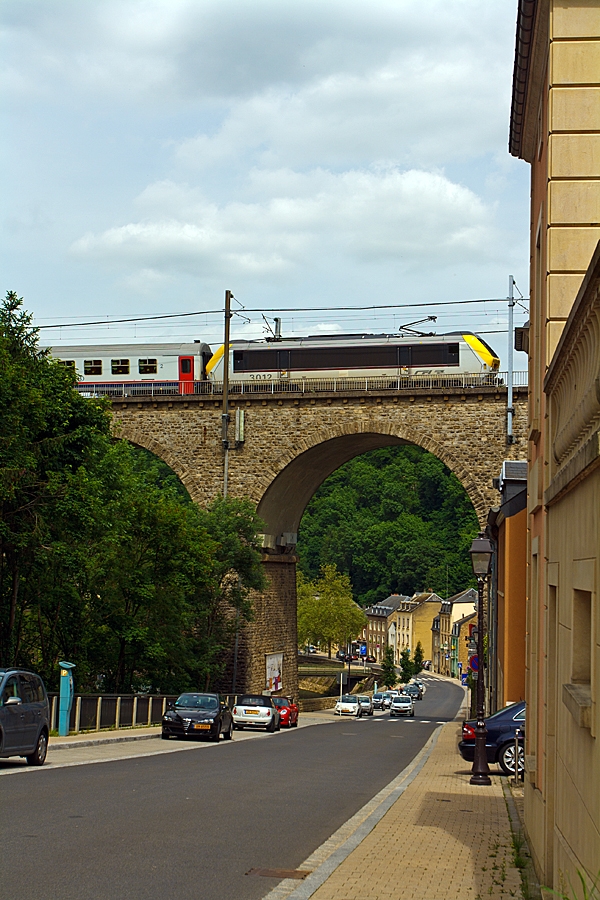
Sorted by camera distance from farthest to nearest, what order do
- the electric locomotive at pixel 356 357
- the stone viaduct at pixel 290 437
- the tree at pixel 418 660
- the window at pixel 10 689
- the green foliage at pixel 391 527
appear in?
1. the green foliage at pixel 391 527
2. the tree at pixel 418 660
3. the electric locomotive at pixel 356 357
4. the stone viaduct at pixel 290 437
5. the window at pixel 10 689

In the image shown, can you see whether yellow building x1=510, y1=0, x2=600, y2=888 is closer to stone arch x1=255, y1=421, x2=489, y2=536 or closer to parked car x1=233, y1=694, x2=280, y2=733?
parked car x1=233, y1=694, x2=280, y2=733

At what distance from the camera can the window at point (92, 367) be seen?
44.8 meters

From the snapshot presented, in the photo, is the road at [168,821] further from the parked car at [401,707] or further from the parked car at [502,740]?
the parked car at [401,707]

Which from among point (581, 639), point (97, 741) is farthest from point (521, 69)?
point (97, 741)

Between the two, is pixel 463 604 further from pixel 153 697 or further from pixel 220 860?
pixel 220 860

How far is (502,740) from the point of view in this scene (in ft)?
59.3

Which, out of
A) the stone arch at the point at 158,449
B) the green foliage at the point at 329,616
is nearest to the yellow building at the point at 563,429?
the stone arch at the point at 158,449

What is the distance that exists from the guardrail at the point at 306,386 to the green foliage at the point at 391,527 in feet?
271

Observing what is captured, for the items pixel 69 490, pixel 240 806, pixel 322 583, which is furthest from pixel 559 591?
pixel 322 583

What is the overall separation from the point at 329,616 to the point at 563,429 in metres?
93.1

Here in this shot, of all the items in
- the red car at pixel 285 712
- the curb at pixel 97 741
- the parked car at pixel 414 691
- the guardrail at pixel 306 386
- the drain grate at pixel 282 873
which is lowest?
the parked car at pixel 414 691

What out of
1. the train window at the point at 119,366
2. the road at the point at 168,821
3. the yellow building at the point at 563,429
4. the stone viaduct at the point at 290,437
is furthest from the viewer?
the train window at the point at 119,366

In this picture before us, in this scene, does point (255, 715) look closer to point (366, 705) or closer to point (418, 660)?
point (366, 705)

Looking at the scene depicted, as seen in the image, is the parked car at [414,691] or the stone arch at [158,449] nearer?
the stone arch at [158,449]
